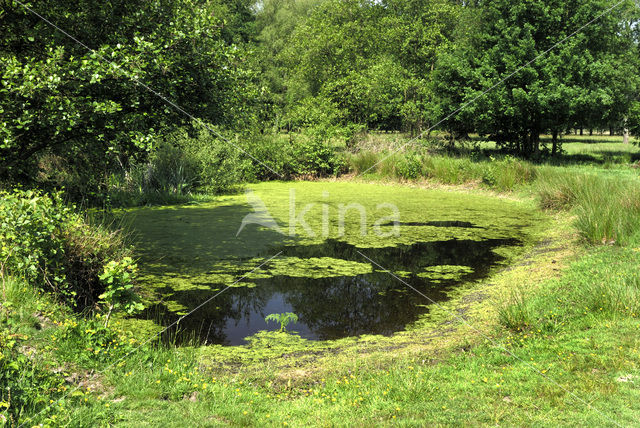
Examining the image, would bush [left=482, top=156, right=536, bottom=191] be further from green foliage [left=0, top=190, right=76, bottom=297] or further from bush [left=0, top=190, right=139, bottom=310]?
green foliage [left=0, top=190, right=76, bottom=297]

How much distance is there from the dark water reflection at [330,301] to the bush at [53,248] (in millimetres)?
858

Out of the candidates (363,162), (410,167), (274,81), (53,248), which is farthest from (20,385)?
(274,81)

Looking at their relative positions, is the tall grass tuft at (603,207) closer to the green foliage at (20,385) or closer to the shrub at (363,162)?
the green foliage at (20,385)

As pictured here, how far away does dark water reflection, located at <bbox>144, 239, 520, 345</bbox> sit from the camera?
550 cm

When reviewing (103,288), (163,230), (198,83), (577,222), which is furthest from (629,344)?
(163,230)

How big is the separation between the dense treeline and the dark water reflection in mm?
Answer: 2378

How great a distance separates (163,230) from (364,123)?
1718 cm

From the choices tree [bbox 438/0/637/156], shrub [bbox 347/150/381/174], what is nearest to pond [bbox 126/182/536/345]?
tree [bbox 438/0/637/156]

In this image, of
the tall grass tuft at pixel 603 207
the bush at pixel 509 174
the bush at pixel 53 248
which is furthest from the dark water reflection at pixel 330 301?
the bush at pixel 509 174

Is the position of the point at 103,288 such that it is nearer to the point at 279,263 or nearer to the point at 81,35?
the point at 279,263

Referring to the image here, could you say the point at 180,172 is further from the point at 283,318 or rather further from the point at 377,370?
the point at 377,370

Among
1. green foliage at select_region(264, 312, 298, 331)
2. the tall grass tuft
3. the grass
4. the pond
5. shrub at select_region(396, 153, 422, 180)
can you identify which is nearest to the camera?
the grass

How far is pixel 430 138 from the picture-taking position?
917 inches

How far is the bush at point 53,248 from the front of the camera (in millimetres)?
4348
